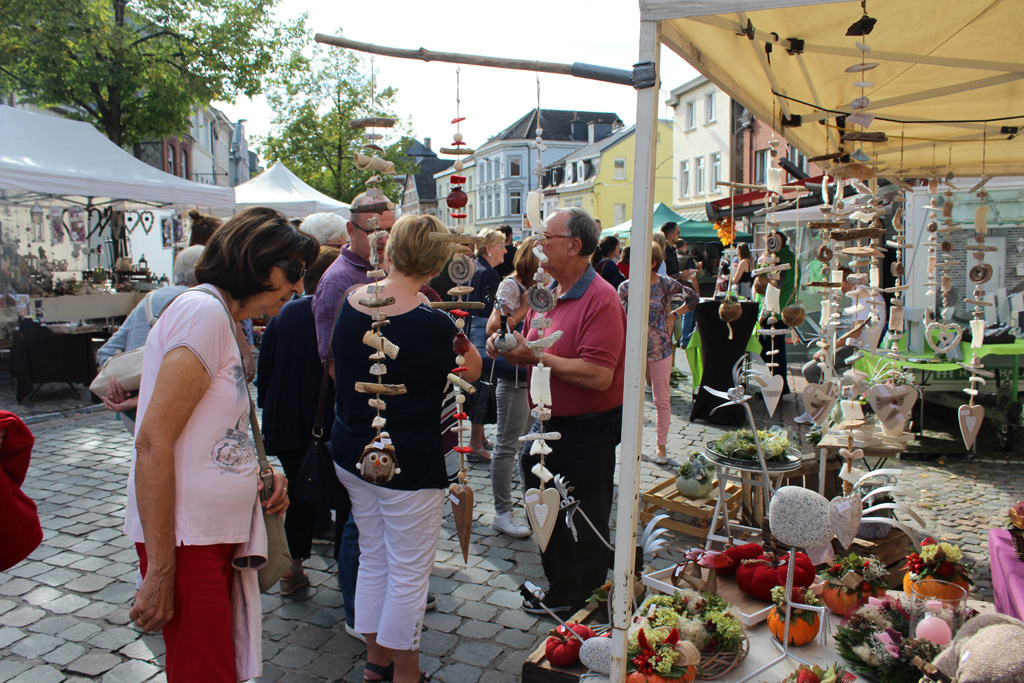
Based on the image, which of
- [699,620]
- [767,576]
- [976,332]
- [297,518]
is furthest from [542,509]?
[976,332]

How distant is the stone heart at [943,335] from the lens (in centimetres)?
315

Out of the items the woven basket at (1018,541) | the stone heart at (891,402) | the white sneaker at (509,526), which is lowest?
the white sneaker at (509,526)

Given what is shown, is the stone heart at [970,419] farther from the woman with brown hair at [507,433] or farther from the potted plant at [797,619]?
the woman with brown hair at [507,433]

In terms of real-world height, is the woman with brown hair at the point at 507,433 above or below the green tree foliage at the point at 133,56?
below

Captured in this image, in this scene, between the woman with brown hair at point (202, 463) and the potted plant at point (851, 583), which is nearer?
the woman with brown hair at point (202, 463)

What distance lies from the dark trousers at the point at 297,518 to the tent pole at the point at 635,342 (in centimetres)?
204

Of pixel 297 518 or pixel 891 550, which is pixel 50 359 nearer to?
pixel 297 518

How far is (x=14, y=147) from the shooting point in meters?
8.09

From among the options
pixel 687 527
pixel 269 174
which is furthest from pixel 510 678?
pixel 269 174

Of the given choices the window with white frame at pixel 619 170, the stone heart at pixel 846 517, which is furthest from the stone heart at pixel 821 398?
the window with white frame at pixel 619 170

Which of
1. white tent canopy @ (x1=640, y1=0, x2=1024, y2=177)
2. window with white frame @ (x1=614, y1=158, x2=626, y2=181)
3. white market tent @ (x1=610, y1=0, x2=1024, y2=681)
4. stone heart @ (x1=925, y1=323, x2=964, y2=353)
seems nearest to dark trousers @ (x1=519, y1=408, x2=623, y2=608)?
white market tent @ (x1=610, y1=0, x2=1024, y2=681)

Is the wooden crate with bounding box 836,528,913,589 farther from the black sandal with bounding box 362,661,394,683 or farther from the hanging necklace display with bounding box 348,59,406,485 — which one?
the hanging necklace display with bounding box 348,59,406,485

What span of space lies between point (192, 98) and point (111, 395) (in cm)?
1387

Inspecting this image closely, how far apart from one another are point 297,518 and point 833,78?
135 inches
